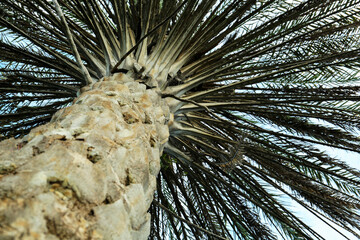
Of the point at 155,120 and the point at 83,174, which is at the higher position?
the point at 155,120

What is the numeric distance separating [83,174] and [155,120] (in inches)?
47.7

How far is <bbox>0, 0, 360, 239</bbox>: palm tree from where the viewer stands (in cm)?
118

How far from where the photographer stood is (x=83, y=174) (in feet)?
4.06

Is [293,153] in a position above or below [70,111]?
above

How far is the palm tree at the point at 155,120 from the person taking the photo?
118 cm

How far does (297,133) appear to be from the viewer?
164 inches

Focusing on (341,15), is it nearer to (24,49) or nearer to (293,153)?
(293,153)

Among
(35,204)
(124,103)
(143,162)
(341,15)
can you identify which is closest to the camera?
(35,204)

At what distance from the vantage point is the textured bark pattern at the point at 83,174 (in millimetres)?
967

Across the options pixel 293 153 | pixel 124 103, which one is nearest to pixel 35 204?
pixel 124 103

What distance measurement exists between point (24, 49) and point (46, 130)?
2467 mm

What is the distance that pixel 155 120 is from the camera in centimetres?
241

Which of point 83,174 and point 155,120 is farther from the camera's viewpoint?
point 155,120

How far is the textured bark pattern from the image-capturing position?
967 mm
